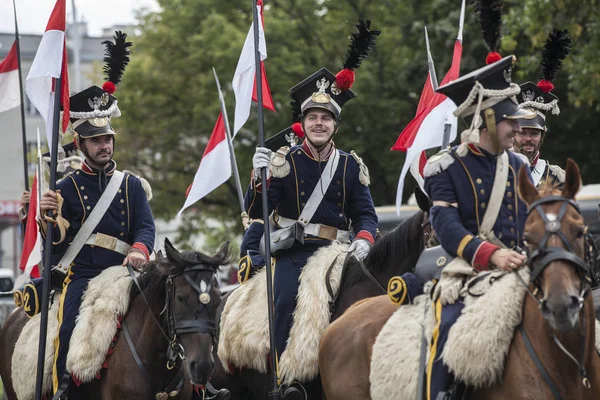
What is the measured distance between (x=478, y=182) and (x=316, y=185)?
10.2ft

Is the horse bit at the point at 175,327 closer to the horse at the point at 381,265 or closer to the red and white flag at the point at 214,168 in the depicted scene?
the horse at the point at 381,265

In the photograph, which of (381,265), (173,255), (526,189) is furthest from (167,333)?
(526,189)

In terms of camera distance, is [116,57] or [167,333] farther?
[116,57]

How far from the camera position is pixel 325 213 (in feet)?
33.7

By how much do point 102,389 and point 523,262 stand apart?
4.44 m

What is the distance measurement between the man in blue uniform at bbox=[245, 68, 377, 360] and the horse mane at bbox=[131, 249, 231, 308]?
827 mm

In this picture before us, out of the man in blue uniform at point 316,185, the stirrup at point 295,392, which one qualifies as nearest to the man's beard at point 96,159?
the man in blue uniform at point 316,185

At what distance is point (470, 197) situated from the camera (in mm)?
7301

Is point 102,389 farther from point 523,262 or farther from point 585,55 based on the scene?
point 585,55

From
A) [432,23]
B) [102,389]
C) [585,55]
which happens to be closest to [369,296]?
[102,389]

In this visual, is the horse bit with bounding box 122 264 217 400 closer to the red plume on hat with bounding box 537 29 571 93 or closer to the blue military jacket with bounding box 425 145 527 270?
the blue military jacket with bounding box 425 145 527 270

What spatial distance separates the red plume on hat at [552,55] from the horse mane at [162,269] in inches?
136

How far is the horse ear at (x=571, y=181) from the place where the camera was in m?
6.38

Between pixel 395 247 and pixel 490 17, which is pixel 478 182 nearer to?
pixel 490 17
